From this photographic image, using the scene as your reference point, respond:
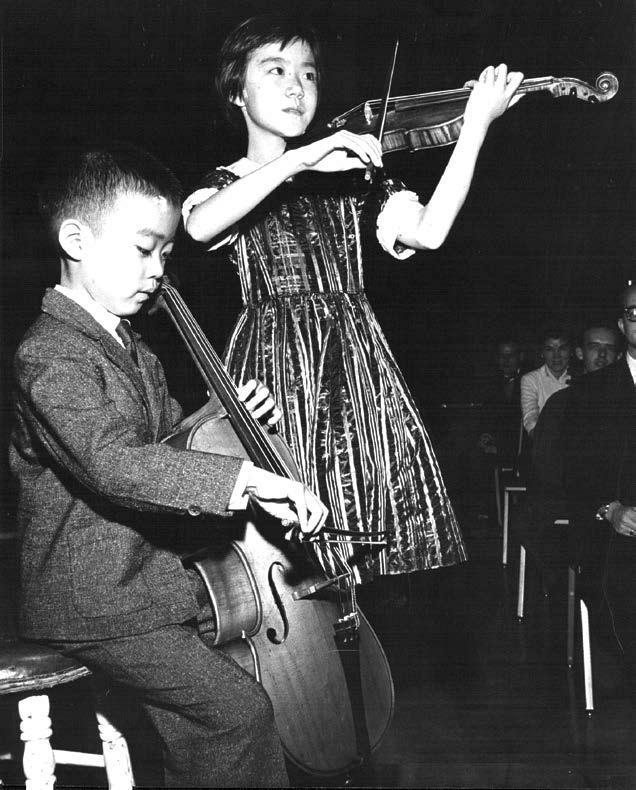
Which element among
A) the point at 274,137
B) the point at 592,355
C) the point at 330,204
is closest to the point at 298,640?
the point at 330,204

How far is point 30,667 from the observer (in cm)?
139

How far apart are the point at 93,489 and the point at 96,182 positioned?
1.61ft

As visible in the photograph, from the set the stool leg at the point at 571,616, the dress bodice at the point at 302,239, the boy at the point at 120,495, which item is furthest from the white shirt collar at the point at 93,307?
the stool leg at the point at 571,616

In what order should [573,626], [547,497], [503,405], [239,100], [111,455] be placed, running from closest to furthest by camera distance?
[111,455] → [239,100] → [573,626] → [547,497] → [503,405]

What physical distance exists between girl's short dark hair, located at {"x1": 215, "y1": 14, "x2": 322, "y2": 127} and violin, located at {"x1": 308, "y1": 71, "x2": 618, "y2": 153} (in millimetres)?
153

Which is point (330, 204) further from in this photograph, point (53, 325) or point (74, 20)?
point (74, 20)

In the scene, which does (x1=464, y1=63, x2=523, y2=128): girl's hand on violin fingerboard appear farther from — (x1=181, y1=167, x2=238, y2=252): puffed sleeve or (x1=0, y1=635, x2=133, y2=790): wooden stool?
(x1=0, y1=635, x2=133, y2=790): wooden stool

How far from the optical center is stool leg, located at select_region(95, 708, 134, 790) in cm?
159

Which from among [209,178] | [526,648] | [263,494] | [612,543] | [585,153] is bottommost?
[526,648]

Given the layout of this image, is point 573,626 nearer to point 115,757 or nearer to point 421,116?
point 115,757

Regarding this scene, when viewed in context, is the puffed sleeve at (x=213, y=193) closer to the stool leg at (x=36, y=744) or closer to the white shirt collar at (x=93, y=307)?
the white shirt collar at (x=93, y=307)

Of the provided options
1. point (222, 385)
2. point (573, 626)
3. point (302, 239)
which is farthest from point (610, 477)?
point (222, 385)

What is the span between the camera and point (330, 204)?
1685 mm

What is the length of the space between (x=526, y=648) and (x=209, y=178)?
2.00 meters
